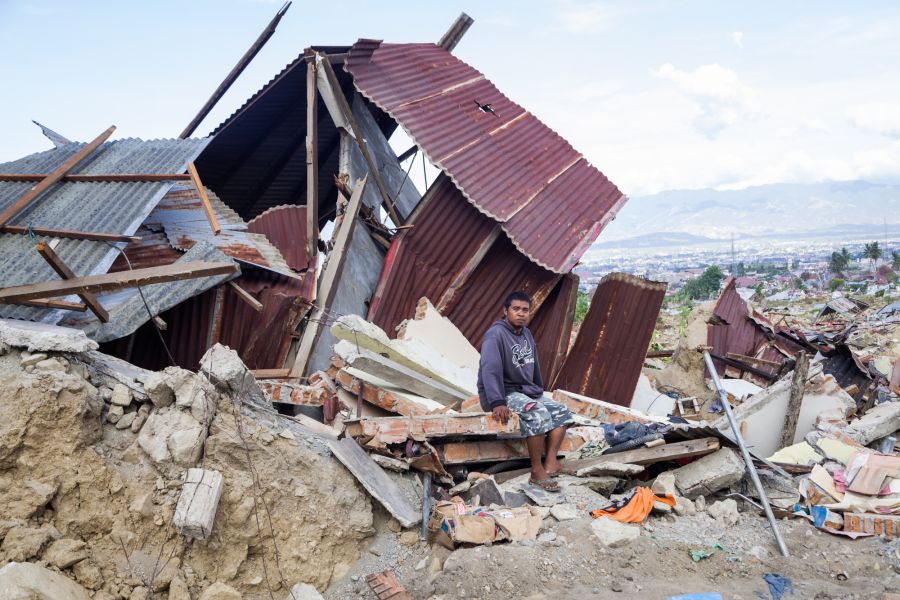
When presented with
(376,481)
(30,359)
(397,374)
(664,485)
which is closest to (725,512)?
(664,485)

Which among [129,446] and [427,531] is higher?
[129,446]

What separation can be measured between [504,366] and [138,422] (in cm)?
233

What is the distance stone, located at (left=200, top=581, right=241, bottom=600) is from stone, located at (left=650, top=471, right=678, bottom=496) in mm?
2685

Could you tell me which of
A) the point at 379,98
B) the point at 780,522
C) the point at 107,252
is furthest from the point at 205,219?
the point at 780,522

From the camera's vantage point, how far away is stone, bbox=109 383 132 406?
148 inches

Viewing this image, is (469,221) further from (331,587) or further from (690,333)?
(331,587)

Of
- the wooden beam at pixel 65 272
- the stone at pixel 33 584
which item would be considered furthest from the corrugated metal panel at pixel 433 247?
the stone at pixel 33 584

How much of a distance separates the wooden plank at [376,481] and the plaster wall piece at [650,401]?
375cm

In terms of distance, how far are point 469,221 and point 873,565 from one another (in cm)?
501

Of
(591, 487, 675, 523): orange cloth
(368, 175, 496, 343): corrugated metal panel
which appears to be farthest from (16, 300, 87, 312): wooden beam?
(591, 487, 675, 523): orange cloth

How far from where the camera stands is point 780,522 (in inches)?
173

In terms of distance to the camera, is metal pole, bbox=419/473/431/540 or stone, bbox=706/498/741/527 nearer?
metal pole, bbox=419/473/431/540

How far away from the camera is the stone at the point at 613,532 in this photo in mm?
3883

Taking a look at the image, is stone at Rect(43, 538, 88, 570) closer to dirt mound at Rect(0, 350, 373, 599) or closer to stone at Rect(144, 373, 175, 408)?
dirt mound at Rect(0, 350, 373, 599)
